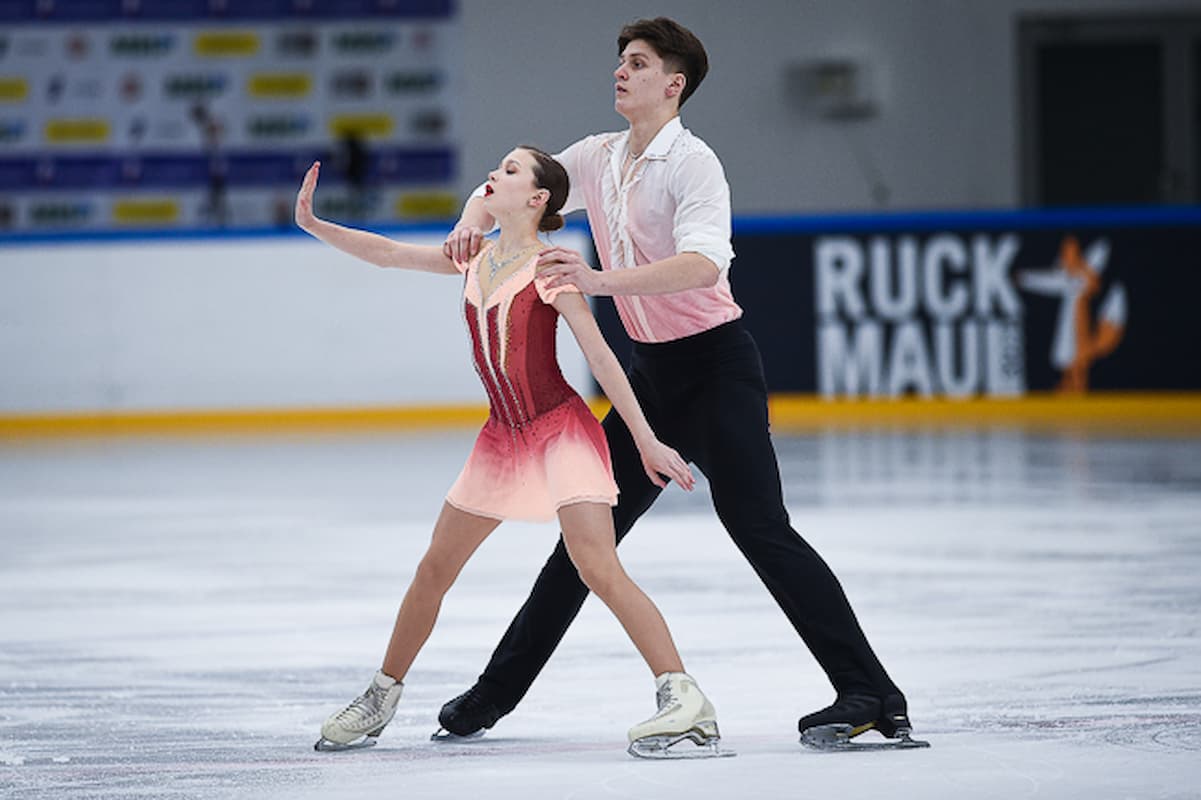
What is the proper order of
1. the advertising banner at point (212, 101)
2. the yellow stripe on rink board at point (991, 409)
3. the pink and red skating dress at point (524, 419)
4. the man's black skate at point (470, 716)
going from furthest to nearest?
1. the advertising banner at point (212, 101)
2. the yellow stripe on rink board at point (991, 409)
3. the man's black skate at point (470, 716)
4. the pink and red skating dress at point (524, 419)

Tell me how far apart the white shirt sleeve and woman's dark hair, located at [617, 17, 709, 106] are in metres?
0.19

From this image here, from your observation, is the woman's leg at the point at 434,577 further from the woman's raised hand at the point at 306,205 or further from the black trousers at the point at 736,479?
the woman's raised hand at the point at 306,205

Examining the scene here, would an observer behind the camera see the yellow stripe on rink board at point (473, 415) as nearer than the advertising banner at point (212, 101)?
Yes

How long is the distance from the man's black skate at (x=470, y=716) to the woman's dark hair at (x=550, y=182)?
3.14 ft

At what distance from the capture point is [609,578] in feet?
12.4

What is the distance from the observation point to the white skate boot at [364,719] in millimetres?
3953

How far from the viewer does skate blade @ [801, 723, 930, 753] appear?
3.85 m

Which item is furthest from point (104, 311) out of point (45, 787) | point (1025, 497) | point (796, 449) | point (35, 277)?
point (45, 787)

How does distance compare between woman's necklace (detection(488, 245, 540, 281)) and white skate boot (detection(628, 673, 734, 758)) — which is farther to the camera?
woman's necklace (detection(488, 245, 540, 281))

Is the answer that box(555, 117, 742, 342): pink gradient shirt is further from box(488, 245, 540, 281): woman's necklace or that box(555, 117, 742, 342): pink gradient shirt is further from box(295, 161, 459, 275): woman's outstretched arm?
box(295, 161, 459, 275): woman's outstretched arm

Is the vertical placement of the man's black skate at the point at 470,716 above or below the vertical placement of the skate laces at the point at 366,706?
below

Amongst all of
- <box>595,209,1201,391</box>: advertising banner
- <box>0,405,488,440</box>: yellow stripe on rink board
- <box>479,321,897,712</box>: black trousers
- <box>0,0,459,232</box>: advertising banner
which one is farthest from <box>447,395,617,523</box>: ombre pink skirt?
<box>0,0,459,232</box>: advertising banner

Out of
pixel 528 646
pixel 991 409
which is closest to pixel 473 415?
pixel 991 409

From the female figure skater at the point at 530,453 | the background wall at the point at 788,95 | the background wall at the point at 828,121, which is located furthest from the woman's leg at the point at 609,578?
the background wall at the point at 828,121
